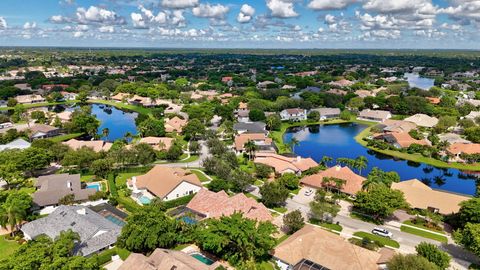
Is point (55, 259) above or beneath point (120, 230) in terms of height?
above

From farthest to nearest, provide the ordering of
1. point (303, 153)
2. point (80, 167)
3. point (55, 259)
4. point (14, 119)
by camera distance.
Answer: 1. point (14, 119)
2. point (303, 153)
3. point (80, 167)
4. point (55, 259)

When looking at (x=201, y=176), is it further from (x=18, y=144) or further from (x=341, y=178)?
(x=18, y=144)

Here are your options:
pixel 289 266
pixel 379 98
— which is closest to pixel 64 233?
pixel 289 266

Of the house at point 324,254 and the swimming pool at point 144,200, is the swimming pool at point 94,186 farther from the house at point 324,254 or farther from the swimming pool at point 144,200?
the house at point 324,254

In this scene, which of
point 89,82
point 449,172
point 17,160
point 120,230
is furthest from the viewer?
point 89,82

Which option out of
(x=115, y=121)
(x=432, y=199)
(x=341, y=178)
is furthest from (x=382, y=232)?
(x=115, y=121)

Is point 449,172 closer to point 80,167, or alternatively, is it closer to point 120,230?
point 120,230

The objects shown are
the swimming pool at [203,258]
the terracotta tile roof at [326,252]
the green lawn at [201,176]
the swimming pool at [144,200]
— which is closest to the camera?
the terracotta tile roof at [326,252]

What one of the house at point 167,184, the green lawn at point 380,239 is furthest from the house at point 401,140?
the house at point 167,184
